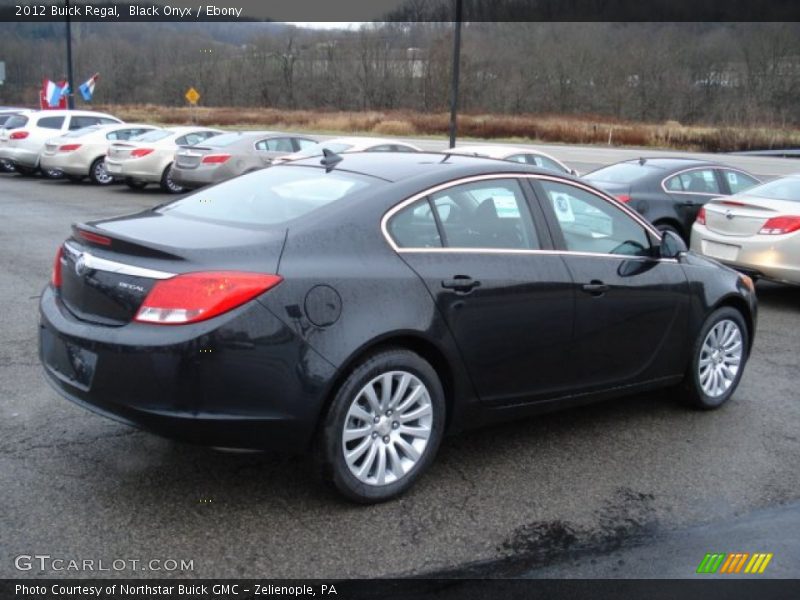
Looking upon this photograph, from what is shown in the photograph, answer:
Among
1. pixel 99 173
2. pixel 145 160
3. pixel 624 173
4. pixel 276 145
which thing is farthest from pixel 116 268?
→ pixel 99 173

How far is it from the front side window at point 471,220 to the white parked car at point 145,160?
15.2 metres

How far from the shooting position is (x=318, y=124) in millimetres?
59344

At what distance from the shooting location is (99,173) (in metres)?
20.8

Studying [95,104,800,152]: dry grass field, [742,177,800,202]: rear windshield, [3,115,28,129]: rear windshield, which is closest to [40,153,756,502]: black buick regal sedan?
[742,177,800,202]: rear windshield

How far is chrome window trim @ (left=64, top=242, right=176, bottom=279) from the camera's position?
3.60 m

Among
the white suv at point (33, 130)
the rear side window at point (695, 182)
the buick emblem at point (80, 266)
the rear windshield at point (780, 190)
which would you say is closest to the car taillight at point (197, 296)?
the buick emblem at point (80, 266)

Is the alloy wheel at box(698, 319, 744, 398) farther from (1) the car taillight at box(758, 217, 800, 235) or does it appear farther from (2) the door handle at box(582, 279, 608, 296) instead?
(1) the car taillight at box(758, 217, 800, 235)

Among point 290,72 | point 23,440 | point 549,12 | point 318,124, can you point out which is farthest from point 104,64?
point 23,440

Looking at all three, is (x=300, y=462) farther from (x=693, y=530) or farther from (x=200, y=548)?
(x=693, y=530)

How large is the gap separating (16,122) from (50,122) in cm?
122

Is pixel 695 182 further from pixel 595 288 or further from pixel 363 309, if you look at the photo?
pixel 363 309

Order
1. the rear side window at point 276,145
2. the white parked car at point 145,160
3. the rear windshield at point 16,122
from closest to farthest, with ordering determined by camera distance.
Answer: the rear side window at point 276,145
the white parked car at point 145,160
the rear windshield at point 16,122

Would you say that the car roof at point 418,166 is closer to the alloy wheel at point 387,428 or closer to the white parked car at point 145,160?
the alloy wheel at point 387,428

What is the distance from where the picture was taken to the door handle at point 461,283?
409cm
